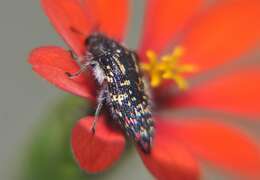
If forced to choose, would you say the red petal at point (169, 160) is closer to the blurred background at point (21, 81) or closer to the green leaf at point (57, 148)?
the green leaf at point (57, 148)

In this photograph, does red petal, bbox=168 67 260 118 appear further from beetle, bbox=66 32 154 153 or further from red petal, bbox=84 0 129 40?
beetle, bbox=66 32 154 153

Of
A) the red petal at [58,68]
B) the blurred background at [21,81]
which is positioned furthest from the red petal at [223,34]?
the red petal at [58,68]

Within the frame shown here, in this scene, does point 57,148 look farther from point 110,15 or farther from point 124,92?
point 110,15

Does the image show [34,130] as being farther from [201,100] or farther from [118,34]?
[201,100]

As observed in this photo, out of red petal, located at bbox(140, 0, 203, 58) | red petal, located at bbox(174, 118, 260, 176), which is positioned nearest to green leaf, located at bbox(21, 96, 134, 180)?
red petal, located at bbox(174, 118, 260, 176)

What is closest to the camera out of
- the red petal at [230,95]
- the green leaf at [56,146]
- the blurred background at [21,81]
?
the green leaf at [56,146]

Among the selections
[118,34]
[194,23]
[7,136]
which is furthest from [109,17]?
[7,136]
